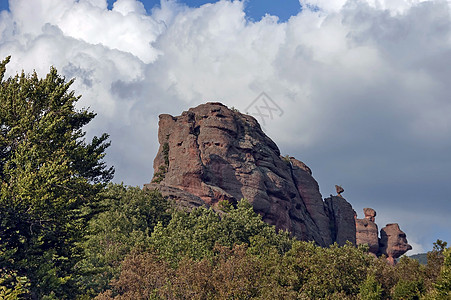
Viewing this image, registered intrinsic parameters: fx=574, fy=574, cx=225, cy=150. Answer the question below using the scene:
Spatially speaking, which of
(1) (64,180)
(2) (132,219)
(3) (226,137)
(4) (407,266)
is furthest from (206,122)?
(1) (64,180)

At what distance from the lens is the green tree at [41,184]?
39469 millimetres

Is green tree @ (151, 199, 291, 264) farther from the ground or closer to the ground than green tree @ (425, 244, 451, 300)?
farther from the ground

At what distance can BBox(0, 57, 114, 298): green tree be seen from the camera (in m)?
39.5

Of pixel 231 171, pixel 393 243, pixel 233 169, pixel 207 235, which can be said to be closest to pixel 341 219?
pixel 393 243

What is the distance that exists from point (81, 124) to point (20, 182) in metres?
11.7

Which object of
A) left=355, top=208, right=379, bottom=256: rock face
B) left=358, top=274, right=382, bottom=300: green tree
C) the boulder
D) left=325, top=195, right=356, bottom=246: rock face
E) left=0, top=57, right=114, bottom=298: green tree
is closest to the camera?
left=0, top=57, right=114, bottom=298: green tree

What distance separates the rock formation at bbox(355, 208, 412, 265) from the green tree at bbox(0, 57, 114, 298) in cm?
11172

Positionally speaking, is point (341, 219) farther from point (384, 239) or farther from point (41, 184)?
point (41, 184)

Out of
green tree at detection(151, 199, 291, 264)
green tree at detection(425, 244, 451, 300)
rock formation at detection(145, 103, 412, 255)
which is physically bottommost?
green tree at detection(425, 244, 451, 300)

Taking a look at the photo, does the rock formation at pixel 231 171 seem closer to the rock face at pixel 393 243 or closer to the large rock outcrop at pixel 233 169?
the large rock outcrop at pixel 233 169

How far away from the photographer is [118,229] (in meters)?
75.9

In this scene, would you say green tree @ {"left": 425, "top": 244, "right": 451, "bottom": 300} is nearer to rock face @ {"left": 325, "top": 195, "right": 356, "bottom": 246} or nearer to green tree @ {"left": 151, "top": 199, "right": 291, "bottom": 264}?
green tree @ {"left": 151, "top": 199, "right": 291, "bottom": 264}

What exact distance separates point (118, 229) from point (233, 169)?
132ft

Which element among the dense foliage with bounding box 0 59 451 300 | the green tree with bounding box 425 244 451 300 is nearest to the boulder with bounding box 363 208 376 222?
the dense foliage with bounding box 0 59 451 300
